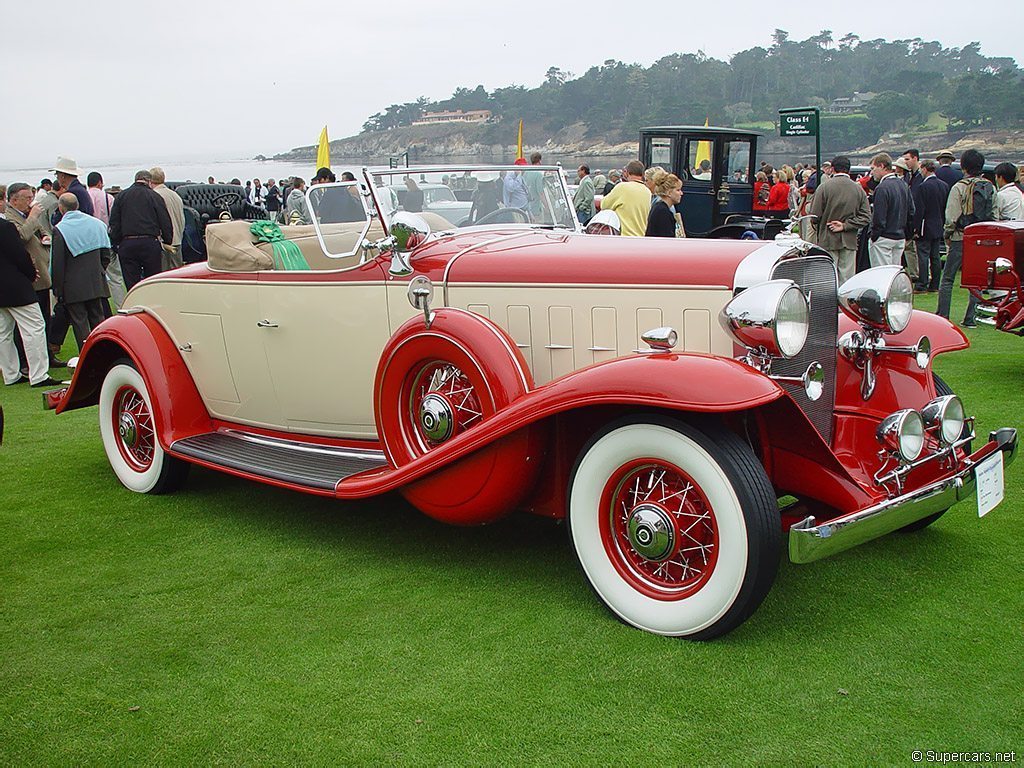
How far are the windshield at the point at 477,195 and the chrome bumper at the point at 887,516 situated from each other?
7.52 ft

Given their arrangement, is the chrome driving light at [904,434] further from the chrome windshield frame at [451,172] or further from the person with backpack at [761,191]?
the person with backpack at [761,191]

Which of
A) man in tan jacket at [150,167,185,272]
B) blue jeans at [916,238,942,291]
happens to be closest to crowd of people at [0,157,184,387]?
man in tan jacket at [150,167,185,272]

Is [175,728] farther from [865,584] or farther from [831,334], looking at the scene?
[831,334]

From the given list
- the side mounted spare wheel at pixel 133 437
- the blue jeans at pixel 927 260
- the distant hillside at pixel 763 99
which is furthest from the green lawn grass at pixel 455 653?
the distant hillside at pixel 763 99

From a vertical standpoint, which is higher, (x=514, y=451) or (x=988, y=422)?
(x=514, y=451)

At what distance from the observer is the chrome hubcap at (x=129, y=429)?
5.14 metres

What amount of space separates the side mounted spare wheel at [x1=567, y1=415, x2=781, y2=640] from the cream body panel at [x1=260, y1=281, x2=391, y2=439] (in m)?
1.44

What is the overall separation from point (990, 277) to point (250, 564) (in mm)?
5853

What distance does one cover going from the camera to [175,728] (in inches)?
107

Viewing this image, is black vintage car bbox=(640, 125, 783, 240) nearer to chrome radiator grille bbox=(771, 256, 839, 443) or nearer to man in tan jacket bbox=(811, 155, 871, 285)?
man in tan jacket bbox=(811, 155, 871, 285)

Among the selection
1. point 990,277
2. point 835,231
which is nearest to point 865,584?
point 990,277

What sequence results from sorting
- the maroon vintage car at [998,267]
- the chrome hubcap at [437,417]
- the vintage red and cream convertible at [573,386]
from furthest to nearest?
1. the maroon vintage car at [998,267]
2. the chrome hubcap at [437,417]
3. the vintage red and cream convertible at [573,386]

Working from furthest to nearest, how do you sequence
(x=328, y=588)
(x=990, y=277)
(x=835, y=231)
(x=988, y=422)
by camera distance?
1. (x=835, y=231)
2. (x=990, y=277)
3. (x=988, y=422)
4. (x=328, y=588)

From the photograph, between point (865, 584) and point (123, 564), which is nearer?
point (865, 584)
